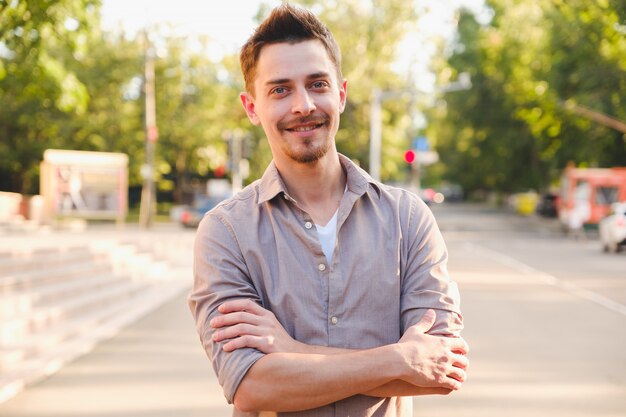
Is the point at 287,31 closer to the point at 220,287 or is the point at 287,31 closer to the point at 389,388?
the point at 220,287

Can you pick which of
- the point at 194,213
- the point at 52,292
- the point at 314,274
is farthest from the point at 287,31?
the point at 194,213

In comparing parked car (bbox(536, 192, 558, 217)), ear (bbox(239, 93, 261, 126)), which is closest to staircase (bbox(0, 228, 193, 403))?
ear (bbox(239, 93, 261, 126))

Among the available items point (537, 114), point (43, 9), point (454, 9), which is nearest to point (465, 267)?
point (43, 9)

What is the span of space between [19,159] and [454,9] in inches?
1074

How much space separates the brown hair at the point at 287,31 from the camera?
7.98 ft

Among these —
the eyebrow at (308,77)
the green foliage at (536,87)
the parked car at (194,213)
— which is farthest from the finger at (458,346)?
the parked car at (194,213)

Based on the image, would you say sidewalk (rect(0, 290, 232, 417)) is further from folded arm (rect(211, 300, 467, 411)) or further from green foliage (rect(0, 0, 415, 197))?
green foliage (rect(0, 0, 415, 197))

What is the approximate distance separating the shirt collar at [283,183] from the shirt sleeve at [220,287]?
145 millimetres

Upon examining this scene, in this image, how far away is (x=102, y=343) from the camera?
940cm

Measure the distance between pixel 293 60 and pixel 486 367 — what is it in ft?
20.0

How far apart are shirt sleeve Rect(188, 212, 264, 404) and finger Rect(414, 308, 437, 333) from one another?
1.41 feet

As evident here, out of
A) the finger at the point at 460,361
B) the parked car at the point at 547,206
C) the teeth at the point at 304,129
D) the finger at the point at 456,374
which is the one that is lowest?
the parked car at the point at 547,206

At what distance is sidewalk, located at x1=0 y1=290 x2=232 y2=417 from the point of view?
6.29 metres

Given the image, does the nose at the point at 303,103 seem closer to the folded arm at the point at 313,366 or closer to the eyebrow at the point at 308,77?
the eyebrow at the point at 308,77
